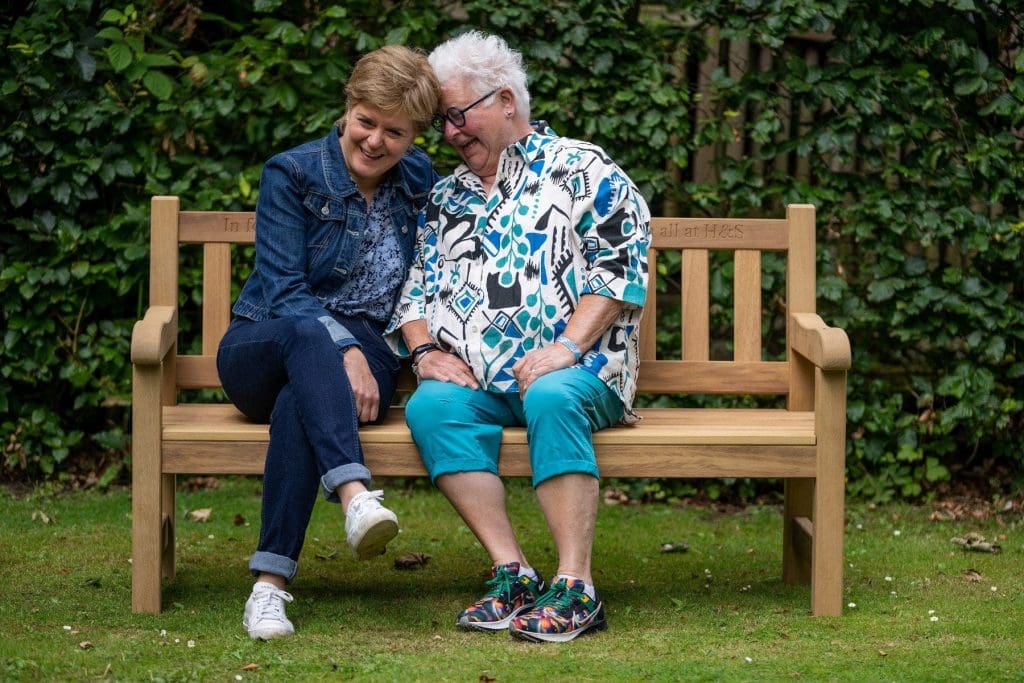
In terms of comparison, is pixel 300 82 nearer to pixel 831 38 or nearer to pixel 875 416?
pixel 831 38

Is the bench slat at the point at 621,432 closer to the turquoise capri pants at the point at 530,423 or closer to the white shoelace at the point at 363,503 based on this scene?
the turquoise capri pants at the point at 530,423

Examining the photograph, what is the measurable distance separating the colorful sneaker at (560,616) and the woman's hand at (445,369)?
0.62 m

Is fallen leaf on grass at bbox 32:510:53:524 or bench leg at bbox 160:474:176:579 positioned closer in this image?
bench leg at bbox 160:474:176:579

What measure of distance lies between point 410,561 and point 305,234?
124 cm

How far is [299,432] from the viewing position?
346cm

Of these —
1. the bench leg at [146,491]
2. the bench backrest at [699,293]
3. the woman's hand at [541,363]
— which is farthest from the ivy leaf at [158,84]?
the woman's hand at [541,363]

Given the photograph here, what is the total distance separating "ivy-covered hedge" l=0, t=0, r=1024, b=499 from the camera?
5.02 metres

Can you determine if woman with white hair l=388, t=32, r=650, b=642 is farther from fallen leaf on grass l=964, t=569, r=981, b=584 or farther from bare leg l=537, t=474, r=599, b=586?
fallen leaf on grass l=964, t=569, r=981, b=584

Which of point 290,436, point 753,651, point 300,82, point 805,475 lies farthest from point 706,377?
point 300,82

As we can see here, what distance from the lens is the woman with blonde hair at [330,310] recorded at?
11.3ft

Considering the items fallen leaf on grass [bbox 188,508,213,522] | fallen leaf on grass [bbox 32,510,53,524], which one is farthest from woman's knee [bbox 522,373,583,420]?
fallen leaf on grass [bbox 32,510,53,524]

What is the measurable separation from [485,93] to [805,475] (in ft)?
4.56

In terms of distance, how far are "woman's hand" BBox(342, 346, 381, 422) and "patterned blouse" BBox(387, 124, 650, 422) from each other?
0.86 feet

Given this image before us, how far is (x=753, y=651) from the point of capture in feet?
10.9
